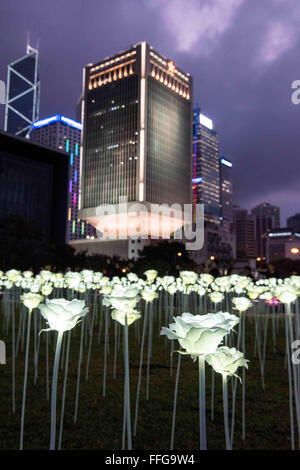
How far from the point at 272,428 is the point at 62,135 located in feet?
445

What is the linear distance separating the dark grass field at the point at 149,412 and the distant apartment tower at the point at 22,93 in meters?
165

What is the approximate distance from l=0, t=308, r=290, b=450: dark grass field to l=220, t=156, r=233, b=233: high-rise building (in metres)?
165

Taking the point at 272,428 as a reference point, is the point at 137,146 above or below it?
above

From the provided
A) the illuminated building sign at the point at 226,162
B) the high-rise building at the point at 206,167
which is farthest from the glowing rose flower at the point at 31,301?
the illuminated building sign at the point at 226,162

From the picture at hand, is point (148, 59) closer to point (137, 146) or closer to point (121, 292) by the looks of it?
point (137, 146)

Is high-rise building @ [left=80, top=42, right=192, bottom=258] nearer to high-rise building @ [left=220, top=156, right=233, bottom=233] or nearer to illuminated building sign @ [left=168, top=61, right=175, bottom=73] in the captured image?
illuminated building sign @ [left=168, top=61, right=175, bottom=73]

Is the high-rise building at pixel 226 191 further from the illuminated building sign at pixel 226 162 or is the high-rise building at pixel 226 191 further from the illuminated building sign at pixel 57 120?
the illuminated building sign at pixel 57 120

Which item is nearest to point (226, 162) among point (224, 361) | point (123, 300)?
point (123, 300)

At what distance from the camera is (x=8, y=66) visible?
17700 cm

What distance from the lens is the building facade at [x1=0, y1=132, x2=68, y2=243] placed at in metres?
62.2

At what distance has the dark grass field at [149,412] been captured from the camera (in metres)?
2.96
